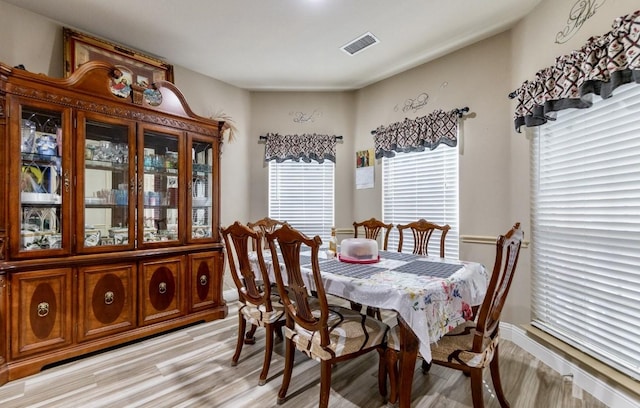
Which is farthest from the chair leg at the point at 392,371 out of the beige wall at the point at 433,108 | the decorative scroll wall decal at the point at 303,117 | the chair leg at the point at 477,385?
the decorative scroll wall decal at the point at 303,117

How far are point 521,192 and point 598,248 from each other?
73 cm

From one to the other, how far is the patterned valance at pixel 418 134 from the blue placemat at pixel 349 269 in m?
1.74

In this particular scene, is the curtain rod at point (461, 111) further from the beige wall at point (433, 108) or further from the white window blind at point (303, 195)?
the white window blind at point (303, 195)

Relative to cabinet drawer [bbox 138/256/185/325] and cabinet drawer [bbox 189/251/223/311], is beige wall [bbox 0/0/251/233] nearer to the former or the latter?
cabinet drawer [bbox 189/251/223/311]

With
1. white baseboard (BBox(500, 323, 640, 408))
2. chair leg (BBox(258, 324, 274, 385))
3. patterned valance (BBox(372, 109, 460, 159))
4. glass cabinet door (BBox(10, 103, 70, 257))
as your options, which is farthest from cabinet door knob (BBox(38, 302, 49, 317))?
white baseboard (BBox(500, 323, 640, 408))

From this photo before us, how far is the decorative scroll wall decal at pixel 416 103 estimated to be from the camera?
3.29 m

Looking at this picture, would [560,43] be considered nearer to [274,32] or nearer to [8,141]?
[274,32]

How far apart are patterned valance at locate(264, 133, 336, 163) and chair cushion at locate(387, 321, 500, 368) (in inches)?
106

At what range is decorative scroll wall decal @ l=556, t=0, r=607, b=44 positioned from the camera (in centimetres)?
192

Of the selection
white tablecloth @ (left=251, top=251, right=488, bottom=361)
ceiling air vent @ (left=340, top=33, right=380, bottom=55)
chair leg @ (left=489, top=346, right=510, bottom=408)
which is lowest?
chair leg @ (left=489, top=346, right=510, bottom=408)

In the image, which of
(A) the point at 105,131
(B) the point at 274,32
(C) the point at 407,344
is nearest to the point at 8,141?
(A) the point at 105,131

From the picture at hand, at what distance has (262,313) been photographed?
2.06 metres

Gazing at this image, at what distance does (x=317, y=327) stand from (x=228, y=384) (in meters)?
0.88

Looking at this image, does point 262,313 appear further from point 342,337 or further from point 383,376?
point 383,376
